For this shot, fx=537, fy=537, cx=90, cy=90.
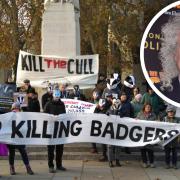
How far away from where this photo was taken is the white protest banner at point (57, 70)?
55.2 ft

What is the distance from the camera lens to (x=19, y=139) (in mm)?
11820

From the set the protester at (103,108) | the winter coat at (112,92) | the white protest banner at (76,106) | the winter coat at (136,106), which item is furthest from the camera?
the white protest banner at (76,106)

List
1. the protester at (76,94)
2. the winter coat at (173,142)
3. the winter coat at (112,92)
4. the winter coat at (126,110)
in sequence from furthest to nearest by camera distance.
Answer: the protester at (76,94) < the winter coat at (112,92) < the winter coat at (126,110) < the winter coat at (173,142)

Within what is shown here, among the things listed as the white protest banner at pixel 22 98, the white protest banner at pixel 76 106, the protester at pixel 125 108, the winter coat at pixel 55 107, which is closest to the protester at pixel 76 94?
the white protest banner at pixel 76 106

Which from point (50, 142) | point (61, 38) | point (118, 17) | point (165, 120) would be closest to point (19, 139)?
point (50, 142)

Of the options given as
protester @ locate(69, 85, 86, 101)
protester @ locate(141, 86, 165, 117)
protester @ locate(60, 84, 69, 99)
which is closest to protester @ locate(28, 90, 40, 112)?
protester @ locate(60, 84, 69, 99)

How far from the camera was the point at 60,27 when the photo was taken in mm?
17734

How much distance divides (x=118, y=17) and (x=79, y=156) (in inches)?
724

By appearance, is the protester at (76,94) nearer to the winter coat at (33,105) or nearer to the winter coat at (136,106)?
the winter coat at (33,105)

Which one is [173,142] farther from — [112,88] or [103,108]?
[112,88]

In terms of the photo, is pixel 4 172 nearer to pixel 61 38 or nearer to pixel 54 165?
pixel 54 165

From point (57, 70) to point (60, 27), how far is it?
1703mm

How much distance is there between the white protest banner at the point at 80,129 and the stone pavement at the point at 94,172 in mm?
658

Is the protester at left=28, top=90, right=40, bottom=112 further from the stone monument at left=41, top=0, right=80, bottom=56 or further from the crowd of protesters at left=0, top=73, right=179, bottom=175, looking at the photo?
the stone monument at left=41, top=0, right=80, bottom=56
